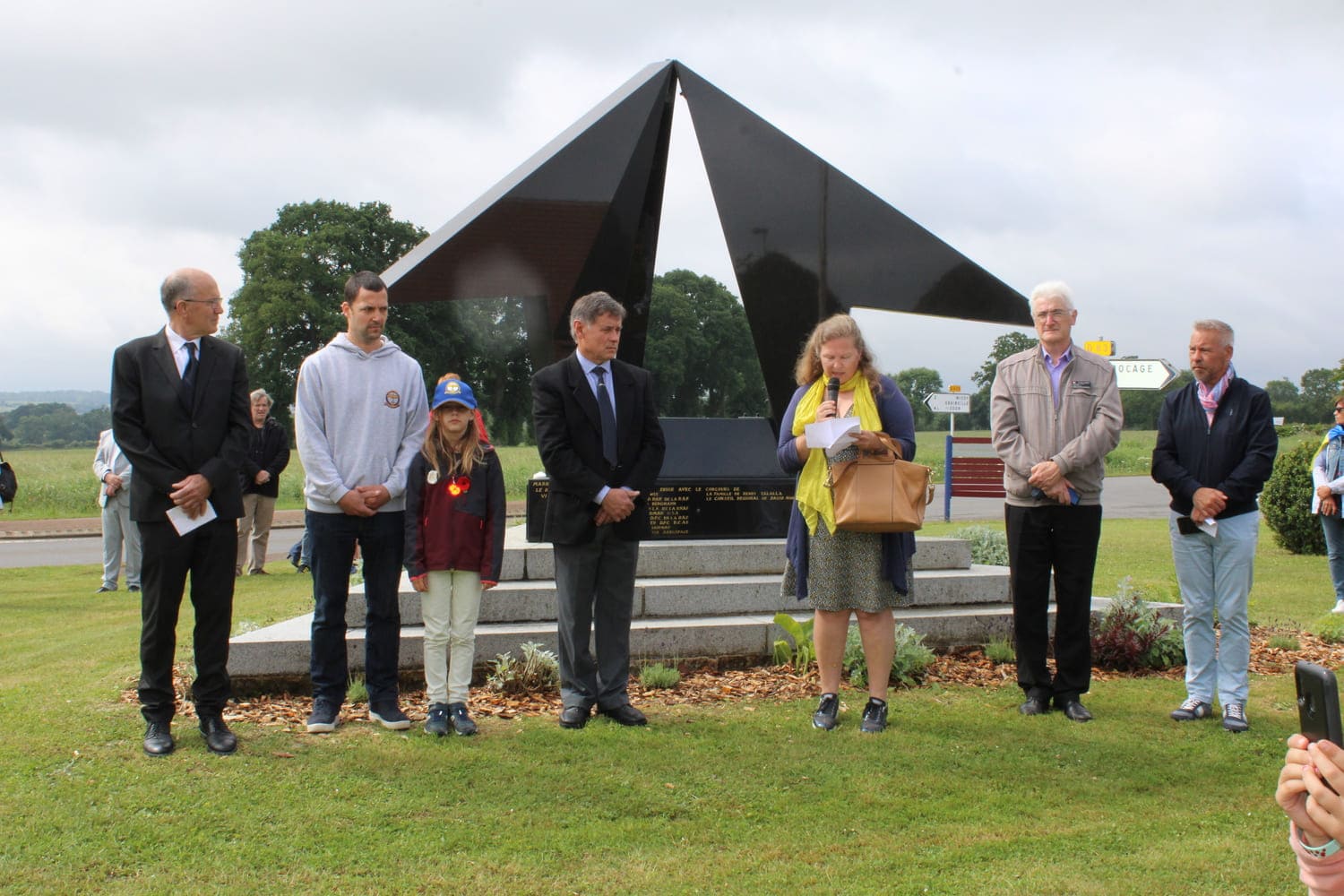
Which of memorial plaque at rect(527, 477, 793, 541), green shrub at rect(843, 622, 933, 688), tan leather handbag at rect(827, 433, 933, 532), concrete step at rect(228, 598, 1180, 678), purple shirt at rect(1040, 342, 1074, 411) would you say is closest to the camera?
tan leather handbag at rect(827, 433, 933, 532)

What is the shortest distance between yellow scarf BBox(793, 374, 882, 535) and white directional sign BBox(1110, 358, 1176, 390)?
8323 millimetres

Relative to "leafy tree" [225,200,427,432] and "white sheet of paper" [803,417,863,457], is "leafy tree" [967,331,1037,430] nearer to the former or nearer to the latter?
"white sheet of paper" [803,417,863,457]

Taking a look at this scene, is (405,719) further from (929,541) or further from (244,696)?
(929,541)

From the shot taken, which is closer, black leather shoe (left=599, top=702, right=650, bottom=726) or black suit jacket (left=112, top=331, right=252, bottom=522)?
black suit jacket (left=112, top=331, right=252, bottom=522)

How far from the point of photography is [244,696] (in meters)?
5.34

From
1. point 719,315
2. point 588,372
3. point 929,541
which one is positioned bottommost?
point 929,541

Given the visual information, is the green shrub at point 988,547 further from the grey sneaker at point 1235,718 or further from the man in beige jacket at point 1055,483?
the grey sneaker at point 1235,718

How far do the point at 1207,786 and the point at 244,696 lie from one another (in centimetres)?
444

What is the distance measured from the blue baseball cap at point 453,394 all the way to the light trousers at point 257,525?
6459 millimetres

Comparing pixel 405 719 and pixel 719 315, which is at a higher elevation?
pixel 719 315

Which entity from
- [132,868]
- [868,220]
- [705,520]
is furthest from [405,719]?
[868,220]

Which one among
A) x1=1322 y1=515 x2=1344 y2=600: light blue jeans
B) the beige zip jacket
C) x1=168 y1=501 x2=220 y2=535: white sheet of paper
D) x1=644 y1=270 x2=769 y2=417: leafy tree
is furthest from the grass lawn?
x1=1322 y1=515 x2=1344 y2=600: light blue jeans

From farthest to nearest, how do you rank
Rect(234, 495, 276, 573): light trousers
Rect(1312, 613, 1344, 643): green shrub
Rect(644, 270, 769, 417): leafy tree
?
Rect(234, 495, 276, 573): light trousers < Rect(644, 270, 769, 417): leafy tree < Rect(1312, 613, 1344, 643): green shrub

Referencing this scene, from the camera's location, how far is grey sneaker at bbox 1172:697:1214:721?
5074mm
